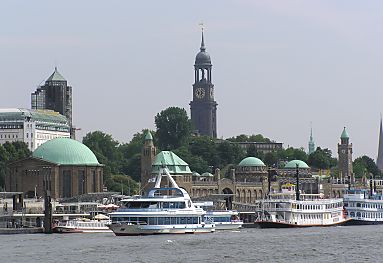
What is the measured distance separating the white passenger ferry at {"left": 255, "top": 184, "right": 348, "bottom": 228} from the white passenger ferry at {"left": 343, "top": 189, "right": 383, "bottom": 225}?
299 inches

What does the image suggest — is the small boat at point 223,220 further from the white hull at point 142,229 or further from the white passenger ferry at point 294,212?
the white hull at point 142,229

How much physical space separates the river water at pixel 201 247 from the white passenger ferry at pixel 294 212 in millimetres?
14515

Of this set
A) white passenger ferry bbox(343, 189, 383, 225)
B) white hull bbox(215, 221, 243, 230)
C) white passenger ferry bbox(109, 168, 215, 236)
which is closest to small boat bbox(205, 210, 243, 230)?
white hull bbox(215, 221, 243, 230)

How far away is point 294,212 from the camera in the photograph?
16775 cm

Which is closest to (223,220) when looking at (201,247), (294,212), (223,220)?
(223,220)

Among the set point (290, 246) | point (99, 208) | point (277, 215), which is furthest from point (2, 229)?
point (290, 246)

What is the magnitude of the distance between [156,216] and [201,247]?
754 inches

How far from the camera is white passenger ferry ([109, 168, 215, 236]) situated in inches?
5551

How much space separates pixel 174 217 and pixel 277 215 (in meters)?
27.2

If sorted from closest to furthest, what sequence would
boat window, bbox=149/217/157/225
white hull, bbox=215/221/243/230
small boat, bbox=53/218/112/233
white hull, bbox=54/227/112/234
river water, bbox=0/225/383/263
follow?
river water, bbox=0/225/383/263
boat window, bbox=149/217/157/225
white hull, bbox=54/227/112/234
small boat, bbox=53/218/112/233
white hull, bbox=215/221/243/230

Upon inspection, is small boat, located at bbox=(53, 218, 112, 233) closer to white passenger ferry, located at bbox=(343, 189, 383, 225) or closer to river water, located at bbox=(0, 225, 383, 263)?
river water, located at bbox=(0, 225, 383, 263)

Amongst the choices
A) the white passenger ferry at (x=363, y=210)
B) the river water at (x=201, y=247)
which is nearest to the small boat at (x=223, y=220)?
the river water at (x=201, y=247)

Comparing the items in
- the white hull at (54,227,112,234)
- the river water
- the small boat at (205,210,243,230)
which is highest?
the small boat at (205,210,243,230)

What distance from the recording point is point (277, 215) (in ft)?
551
